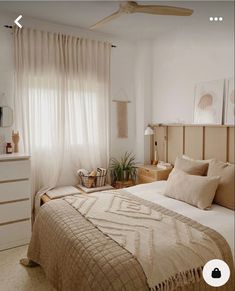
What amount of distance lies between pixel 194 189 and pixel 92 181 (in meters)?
1.52

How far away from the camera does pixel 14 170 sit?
282 cm

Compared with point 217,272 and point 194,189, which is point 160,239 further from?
point 217,272

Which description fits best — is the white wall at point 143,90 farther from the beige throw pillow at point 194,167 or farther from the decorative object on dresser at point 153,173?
the beige throw pillow at point 194,167

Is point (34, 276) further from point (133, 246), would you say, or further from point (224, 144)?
point (224, 144)

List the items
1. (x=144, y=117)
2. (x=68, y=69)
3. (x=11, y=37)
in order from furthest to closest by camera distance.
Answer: (x=144, y=117) < (x=68, y=69) < (x=11, y=37)

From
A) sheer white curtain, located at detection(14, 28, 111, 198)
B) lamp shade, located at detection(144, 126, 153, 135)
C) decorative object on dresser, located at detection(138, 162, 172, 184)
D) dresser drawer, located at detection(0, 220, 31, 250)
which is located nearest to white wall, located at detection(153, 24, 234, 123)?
lamp shade, located at detection(144, 126, 153, 135)

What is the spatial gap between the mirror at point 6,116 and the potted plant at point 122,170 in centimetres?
159

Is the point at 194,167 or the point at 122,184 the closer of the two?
the point at 194,167

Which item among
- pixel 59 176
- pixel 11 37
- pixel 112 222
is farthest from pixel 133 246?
pixel 11 37

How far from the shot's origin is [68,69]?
3.46 metres

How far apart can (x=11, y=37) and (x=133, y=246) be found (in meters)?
2.87

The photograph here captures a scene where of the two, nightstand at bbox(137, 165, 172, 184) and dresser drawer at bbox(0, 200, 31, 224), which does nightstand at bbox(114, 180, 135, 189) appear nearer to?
nightstand at bbox(137, 165, 172, 184)

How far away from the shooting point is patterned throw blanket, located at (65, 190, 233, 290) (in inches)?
58.2

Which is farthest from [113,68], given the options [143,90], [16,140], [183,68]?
[16,140]
